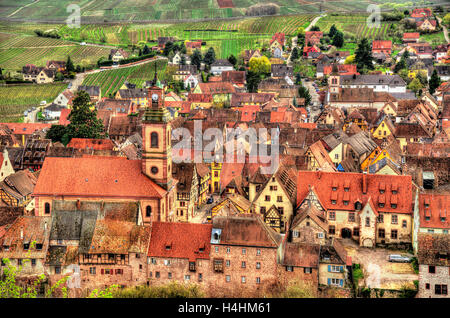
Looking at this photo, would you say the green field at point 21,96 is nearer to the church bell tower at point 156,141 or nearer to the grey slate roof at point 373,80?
the grey slate roof at point 373,80

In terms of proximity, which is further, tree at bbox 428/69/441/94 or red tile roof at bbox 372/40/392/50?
red tile roof at bbox 372/40/392/50

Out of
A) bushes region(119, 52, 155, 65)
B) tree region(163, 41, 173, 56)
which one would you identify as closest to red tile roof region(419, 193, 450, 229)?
bushes region(119, 52, 155, 65)

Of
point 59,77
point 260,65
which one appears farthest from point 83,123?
point 260,65

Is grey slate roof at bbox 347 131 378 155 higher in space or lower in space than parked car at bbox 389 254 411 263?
lower

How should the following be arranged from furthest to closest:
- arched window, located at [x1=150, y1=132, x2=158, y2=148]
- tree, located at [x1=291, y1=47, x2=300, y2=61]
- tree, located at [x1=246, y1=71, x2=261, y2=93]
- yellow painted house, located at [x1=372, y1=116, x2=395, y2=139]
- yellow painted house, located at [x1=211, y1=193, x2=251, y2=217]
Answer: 1. tree, located at [x1=291, y1=47, x2=300, y2=61]
2. tree, located at [x1=246, y1=71, x2=261, y2=93]
3. yellow painted house, located at [x1=372, y1=116, x2=395, y2=139]
4. arched window, located at [x1=150, y1=132, x2=158, y2=148]
5. yellow painted house, located at [x1=211, y1=193, x2=251, y2=217]

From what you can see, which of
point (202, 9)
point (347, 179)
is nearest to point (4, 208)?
point (347, 179)

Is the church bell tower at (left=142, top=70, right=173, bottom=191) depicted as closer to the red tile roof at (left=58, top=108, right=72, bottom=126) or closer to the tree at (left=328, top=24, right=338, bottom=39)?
the red tile roof at (left=58, top=108, right=72, bottom=126)

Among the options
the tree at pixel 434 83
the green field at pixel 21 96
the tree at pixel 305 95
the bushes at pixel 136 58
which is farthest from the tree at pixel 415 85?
the green field at pixel 21 96

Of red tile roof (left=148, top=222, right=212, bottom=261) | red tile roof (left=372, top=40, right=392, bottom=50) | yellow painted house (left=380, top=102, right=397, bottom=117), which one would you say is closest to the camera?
red tile roof (left=148, top=222, right=212, bottom=261)
